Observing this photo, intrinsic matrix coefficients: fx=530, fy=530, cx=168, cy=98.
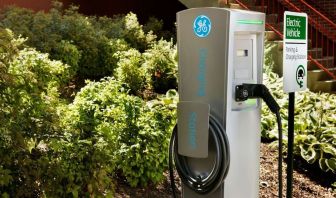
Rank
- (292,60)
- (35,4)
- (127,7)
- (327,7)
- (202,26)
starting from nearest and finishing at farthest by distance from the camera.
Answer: (202,26) < (292,60) < (35,4) < (327,7) < (127,7)

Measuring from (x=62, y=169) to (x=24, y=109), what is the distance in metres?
0.52

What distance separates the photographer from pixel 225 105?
3277 mm

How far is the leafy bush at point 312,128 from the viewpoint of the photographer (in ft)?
20.4

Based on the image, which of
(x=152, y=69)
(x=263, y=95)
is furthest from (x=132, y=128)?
(x=152, y=69)

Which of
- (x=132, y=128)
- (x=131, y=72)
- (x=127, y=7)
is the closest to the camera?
(x=132, y=128)

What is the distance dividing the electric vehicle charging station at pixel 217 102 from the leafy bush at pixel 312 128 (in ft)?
9.51

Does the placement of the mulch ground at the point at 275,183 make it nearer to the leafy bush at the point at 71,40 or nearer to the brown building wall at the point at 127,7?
the leafy bush at the point at 71,40

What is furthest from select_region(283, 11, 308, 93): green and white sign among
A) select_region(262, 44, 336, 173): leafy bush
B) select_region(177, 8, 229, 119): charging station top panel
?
select_region(262, 44, 336, 173): leafy bush

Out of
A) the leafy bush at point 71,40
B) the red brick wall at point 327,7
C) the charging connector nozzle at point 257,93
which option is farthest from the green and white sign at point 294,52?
the red brick wall at point 327,7

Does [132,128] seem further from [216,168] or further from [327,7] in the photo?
[327,7]

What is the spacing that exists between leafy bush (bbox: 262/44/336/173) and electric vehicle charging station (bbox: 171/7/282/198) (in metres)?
2.90

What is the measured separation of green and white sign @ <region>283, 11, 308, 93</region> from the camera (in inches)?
138

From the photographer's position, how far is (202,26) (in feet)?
10.8

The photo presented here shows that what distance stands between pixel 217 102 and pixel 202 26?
0.48 metres
